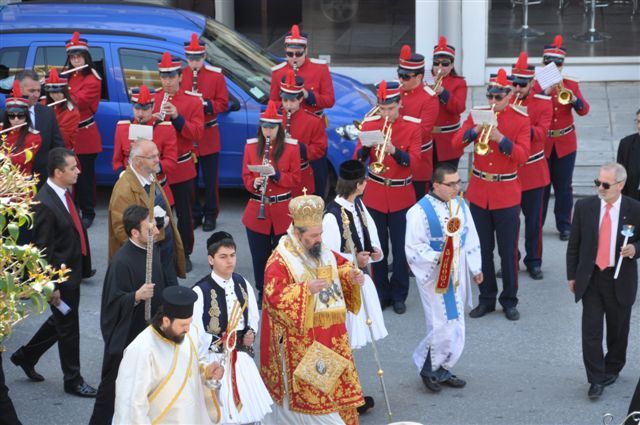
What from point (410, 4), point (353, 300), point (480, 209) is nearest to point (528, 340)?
point (480, 209)

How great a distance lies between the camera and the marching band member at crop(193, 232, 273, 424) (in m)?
7.88

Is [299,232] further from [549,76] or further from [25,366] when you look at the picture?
[549,76]

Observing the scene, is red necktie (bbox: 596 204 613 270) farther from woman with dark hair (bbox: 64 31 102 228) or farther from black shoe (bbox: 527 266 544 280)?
woman with dark hair (bbox: 64 31 102 228)

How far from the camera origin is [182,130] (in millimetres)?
12000

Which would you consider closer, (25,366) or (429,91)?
(25,366)

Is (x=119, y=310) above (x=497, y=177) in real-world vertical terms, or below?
below

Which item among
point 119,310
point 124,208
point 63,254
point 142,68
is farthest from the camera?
point 142,68

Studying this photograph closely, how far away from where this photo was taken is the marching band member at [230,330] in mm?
7883

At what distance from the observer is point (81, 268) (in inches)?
371

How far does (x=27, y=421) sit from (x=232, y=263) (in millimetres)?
2249

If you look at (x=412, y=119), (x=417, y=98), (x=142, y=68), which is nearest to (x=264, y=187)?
(x=412, y=119)

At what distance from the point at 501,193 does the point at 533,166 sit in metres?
0.85

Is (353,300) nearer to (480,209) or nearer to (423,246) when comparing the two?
(423,246)

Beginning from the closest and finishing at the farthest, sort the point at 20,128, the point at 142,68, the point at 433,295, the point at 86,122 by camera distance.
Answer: the point at 433,295
the point at 20,128
the point at 86,122
the point at 142,68
